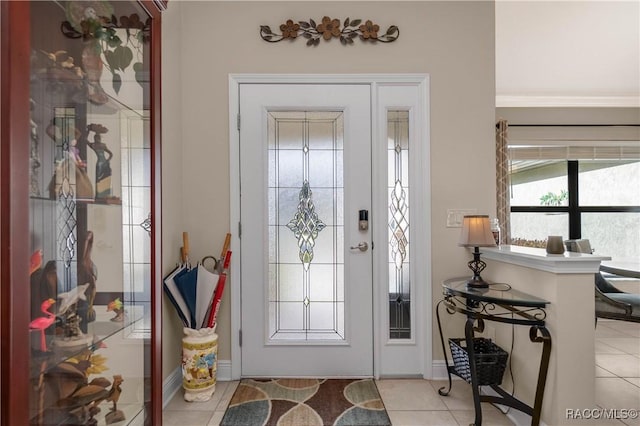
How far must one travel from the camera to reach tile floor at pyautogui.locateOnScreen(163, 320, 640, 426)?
6.41ft

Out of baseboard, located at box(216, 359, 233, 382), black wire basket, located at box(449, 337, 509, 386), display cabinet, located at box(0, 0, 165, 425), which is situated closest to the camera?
display cabinet, located at box(0, 0, 165, 425)

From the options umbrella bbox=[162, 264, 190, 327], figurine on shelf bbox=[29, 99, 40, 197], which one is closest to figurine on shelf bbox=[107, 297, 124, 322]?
figurine on shelf bbox=[29, 99, 40, 197]

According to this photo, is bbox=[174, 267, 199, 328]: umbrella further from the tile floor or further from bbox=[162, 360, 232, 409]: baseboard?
the tile floor

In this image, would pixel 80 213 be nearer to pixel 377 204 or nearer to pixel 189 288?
pixel 189 288

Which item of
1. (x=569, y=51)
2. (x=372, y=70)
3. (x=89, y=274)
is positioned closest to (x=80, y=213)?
(x=89, y=274)

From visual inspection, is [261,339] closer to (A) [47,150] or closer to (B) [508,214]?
(A) [47,150]

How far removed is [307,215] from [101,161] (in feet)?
4.87

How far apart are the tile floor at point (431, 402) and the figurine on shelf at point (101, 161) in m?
1.46

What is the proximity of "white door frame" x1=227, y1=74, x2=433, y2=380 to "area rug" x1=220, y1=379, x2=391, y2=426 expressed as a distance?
0.70 feet

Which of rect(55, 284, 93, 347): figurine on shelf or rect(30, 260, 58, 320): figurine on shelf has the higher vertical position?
rect(30, 260, 58, 320): figurine on shelf

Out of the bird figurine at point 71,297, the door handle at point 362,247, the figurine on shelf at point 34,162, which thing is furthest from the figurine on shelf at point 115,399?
the door handle at point 362,247

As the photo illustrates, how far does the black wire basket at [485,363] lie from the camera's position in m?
1.99

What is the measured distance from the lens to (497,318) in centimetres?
172

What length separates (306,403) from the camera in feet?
6.97
